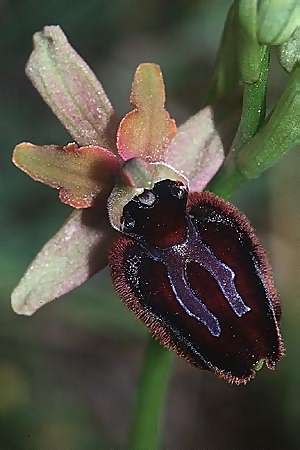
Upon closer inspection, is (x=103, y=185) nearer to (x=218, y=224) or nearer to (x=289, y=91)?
(x=218, y=224)

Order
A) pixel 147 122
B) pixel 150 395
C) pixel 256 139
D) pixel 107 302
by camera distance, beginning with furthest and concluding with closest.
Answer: pixel 107 302, pixel 150 395, pixel 147 122, pixel 256 139

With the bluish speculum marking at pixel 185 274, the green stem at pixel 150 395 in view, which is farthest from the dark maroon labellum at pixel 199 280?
the green stem at pixel 150 395

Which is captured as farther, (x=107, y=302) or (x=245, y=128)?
(x=107, y=302)

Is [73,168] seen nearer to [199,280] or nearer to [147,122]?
[147,122]

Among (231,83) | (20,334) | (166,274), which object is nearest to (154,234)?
(166,274)

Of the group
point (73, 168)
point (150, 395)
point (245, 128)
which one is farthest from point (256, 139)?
point (150, 395)

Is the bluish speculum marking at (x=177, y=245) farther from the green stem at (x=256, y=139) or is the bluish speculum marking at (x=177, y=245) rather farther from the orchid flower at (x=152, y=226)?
the green stem at (x=256, y=139)
